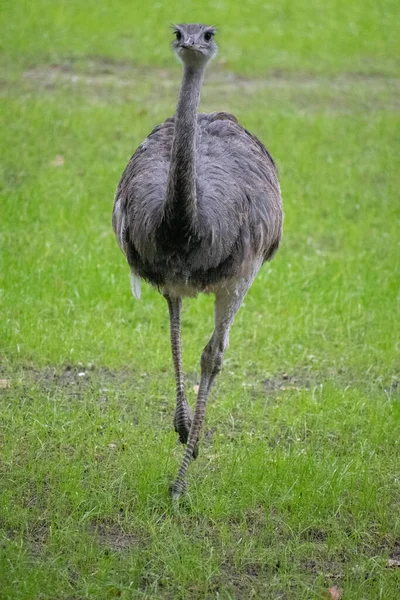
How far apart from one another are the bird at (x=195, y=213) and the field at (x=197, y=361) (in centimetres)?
46

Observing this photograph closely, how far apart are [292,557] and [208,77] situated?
34.0ft

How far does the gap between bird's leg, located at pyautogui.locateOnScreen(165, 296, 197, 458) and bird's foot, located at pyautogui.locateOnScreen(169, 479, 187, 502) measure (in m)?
0.55

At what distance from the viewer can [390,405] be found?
6828mm

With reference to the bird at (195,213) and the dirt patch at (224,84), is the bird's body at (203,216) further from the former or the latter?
the dirt patch at (224,84)

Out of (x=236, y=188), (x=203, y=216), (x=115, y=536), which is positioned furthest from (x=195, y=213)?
(x=115, y=536)

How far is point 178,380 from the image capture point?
5914 millimetres

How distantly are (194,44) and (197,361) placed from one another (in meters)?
2.90

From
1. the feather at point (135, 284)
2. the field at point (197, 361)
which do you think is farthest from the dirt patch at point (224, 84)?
the feather at point (135, 284)

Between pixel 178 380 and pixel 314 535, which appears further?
pixel 178 380

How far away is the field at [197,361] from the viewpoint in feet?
16.1

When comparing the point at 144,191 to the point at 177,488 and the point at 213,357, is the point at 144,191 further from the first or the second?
the point at 177,488

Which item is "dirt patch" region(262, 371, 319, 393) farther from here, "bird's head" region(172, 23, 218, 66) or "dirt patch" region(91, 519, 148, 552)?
"bird's head" region(172, 23, 218, 66)

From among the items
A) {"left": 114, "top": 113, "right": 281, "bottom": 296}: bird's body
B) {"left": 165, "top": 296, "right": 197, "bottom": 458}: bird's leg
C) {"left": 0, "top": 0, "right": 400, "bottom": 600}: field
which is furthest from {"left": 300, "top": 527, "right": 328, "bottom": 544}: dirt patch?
{"left": 114, "top": 113, "right": 281, "bottom": 296}: bird's body

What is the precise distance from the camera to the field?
4922 mm
